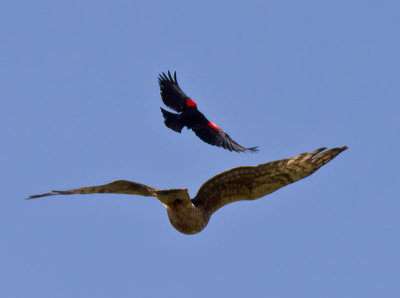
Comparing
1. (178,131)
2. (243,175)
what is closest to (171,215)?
(243,175)

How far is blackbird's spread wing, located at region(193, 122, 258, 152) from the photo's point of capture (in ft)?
45.3

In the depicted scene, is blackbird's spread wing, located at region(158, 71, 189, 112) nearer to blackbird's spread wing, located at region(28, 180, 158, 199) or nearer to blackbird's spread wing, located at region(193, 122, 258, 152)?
blackbird's spread wing, located at region(193, 122, 258, 152)

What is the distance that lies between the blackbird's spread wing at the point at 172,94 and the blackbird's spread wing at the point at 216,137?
0.73m

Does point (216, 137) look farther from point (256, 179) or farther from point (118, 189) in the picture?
point (118, 189)

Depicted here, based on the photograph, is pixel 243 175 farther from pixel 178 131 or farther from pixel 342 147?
pixel 178 131

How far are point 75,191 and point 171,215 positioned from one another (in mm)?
1300

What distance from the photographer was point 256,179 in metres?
9.26

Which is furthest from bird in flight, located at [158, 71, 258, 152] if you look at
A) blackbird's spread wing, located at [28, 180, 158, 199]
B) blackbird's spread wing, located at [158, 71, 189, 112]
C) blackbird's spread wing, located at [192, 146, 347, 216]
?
blackbird's spread wing, located at [28, 180, 158, 199]

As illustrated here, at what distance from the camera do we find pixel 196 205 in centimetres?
941

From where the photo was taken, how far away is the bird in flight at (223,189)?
8719mm

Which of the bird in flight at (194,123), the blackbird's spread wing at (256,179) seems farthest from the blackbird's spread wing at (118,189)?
the bird in flight at (194,123)

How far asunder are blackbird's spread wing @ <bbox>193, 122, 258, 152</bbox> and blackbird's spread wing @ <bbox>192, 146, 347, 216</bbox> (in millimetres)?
4156

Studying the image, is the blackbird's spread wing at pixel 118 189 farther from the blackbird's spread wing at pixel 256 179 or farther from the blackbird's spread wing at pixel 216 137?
the blackbird's spread wing at pixel 216 137

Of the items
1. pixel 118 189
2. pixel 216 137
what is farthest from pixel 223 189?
pixel 216 137
